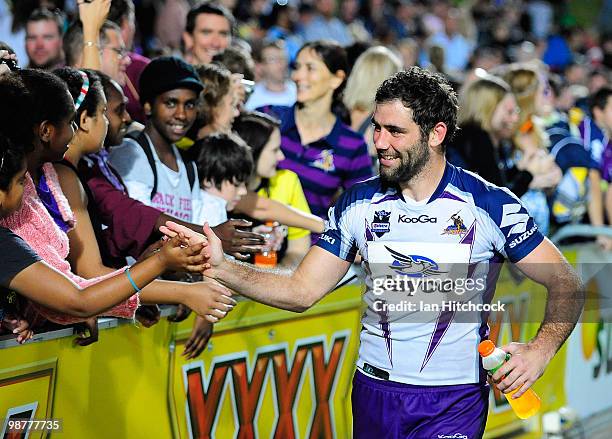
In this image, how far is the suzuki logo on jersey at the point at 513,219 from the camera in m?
4.38

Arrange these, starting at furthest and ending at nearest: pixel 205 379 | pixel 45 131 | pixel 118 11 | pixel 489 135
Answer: pixel 489 135
pixel 118 11
pixel 205 379
pixel 45 131

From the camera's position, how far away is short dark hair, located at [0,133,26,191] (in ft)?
12.4

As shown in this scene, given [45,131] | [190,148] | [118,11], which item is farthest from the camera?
[118,11]

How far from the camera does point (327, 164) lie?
6969 millimetres

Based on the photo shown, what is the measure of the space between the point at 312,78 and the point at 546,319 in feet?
11.1

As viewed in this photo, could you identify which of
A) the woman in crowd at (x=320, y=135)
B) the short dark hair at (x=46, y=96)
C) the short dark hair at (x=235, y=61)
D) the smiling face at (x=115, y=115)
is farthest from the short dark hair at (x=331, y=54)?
the short dark hair at (x=46, y=96)

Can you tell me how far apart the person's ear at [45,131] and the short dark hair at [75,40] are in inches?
88.6

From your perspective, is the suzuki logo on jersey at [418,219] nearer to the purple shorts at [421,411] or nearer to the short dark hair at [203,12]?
the purple shorts at [421,411]

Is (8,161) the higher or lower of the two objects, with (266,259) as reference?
higher

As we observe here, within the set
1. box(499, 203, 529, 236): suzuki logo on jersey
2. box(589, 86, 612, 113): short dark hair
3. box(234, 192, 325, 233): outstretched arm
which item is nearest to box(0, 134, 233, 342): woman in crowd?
box(499, 203, 529, 236): suzuki logo on jersey

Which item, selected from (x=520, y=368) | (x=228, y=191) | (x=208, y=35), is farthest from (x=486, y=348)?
(x=208, y=35)

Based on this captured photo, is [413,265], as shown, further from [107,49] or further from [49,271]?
[107,49]

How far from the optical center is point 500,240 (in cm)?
444

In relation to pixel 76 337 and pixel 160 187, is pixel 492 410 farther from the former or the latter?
pixel 76 337
